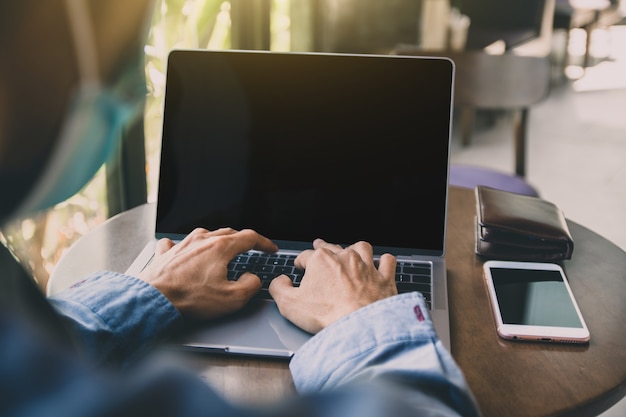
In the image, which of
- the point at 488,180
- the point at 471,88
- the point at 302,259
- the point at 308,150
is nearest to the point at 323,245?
the point at 302,259

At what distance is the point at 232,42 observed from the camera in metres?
2.23

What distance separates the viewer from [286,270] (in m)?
0.88

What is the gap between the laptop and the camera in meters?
0.93

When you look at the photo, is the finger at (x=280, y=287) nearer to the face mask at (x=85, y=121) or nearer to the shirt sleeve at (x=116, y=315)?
the shirt sleeve at (x=116, y=315)

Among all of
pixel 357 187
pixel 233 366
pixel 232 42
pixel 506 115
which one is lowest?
pixel 506 115

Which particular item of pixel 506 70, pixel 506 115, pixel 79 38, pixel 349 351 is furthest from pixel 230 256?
pixel 506 115

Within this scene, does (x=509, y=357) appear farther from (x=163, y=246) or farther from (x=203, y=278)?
(x=163, y=246)

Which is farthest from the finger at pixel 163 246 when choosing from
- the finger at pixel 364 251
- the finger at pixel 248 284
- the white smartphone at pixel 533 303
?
the white smartphone at pixel 533 303

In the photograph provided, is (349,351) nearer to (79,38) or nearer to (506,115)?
(79,38)

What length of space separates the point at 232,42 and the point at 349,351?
1841 mm

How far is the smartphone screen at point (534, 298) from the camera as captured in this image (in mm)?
774

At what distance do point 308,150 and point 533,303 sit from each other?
399 mm

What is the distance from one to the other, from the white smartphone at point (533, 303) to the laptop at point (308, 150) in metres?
0.10

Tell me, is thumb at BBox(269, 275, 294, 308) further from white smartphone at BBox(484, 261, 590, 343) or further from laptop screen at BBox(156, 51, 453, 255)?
white smartphone at BBox(484, 261, 590, 343)
